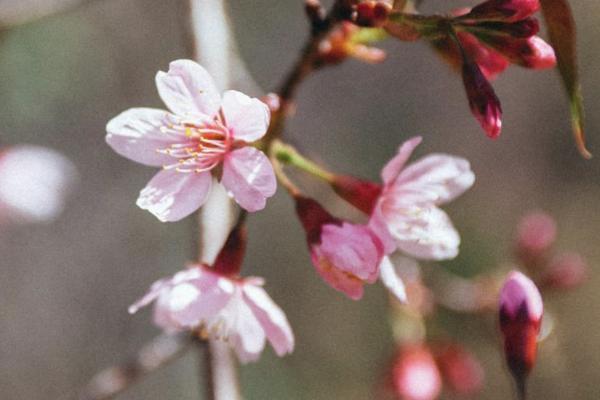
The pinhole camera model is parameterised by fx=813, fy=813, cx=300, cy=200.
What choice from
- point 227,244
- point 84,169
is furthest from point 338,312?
point 227,244

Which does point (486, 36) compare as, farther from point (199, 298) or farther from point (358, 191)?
point (199, 298)

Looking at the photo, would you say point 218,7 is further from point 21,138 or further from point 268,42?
point 268,42

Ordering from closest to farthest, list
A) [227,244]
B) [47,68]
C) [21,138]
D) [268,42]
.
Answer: [227,244] → [47,68] → [21,138] → [268,42]

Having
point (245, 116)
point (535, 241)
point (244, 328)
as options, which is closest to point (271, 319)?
point (244, 328)

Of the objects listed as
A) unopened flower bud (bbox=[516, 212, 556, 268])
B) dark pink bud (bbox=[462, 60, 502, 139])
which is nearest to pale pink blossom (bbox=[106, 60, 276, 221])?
dark pink bud (bbox=[462, 60, 502, 139])

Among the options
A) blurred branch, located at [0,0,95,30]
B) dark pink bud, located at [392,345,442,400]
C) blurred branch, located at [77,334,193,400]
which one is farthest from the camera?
dark pink bud, located at [392,345,442,400]

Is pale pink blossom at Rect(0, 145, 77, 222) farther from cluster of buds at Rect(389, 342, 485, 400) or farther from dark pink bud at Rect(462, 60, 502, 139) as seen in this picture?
dark pink bud at Rect(462, 60, 502, 139)

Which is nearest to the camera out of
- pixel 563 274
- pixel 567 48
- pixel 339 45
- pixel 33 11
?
pixel 567 48
